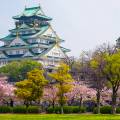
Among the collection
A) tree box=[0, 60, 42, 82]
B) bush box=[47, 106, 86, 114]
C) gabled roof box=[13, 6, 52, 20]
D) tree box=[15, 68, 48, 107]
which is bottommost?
bush box=[47, 106, 86, 114]

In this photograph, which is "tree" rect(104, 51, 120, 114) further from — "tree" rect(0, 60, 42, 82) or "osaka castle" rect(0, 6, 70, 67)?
"osaka castle" rect(0, 6, 70, 67)

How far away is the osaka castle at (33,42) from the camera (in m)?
138

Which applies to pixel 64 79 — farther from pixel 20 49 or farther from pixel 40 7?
pixel 40 7

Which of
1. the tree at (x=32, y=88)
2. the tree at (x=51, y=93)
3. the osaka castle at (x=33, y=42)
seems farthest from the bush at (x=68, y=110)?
the osaka castle at (x=33, y=42)

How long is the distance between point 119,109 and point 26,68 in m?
40.1

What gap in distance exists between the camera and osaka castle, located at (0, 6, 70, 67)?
13825 cm

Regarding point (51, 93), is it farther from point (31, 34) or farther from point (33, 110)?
point (31, 34)

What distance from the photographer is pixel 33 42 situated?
14262 centimetres

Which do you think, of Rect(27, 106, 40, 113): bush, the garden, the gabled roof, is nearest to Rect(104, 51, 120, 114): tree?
the garden

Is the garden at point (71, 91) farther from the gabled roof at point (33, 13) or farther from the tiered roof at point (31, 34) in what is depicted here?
the gabled roof at point (33, 13)

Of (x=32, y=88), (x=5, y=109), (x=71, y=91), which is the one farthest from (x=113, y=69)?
(x=5, y=109)

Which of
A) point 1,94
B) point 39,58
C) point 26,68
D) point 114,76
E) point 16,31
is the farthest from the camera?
point 16,31

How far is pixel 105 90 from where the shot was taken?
87000mm

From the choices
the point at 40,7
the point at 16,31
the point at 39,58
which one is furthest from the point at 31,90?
the point at 40,7
